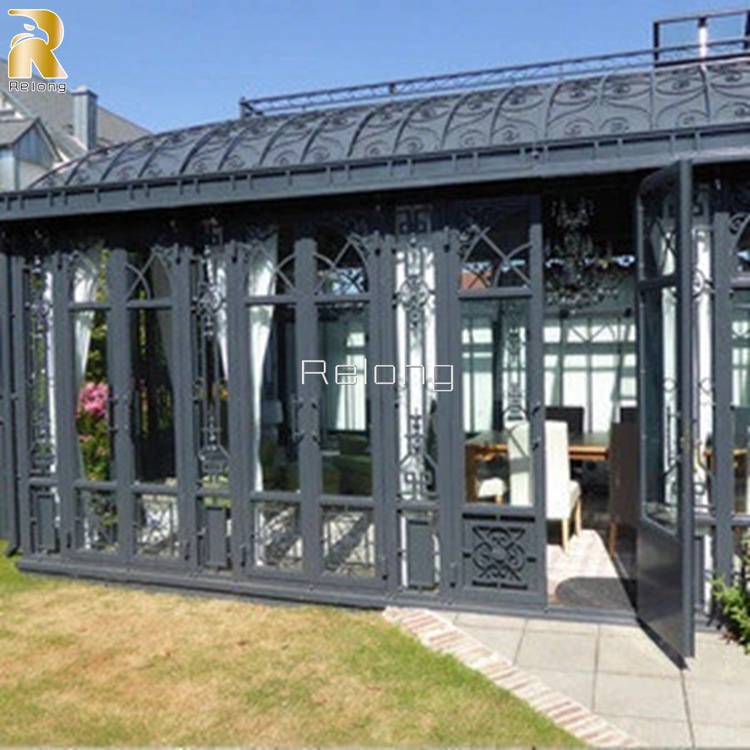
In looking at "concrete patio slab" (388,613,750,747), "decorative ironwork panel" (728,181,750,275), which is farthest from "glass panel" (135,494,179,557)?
"decorative ironwork panel" (728,181,750,275)

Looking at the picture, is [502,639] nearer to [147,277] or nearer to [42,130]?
[147,277]

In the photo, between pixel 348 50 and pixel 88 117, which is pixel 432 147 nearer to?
pixel 348 50

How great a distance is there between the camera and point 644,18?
6980 millimetres

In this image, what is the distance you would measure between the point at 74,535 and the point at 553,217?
5.05m

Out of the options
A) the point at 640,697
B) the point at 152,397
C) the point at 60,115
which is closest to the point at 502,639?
the point at 640,697

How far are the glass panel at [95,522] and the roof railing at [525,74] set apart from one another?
3.76m

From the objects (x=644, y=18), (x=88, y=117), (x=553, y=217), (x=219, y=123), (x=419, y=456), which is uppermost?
(x=88, y=117)

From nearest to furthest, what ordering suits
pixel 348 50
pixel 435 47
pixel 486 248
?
pixel 486 248
pixel 348 50
pixel 435 47

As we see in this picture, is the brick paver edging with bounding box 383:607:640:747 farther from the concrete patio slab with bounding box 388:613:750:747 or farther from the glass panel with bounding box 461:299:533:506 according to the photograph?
the glass panel with bounding box 461:299:533:506

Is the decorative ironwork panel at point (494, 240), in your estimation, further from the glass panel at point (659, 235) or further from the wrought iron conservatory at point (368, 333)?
the glass panel at point (659, 235)

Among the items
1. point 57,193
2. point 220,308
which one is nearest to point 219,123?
point 57,193

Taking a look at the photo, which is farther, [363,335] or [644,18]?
[644,18]

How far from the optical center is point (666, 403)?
497 centimetres

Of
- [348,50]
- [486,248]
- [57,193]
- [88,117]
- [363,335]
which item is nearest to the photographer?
[486,248]
